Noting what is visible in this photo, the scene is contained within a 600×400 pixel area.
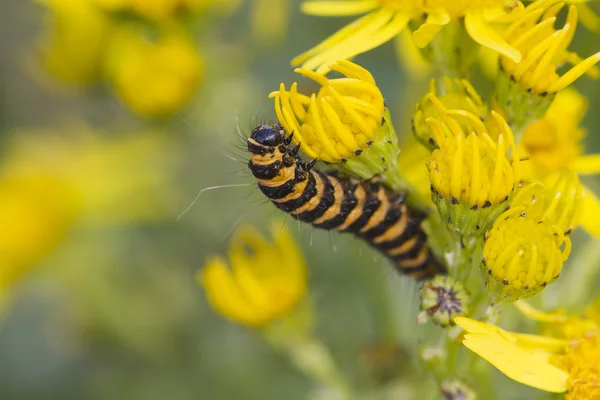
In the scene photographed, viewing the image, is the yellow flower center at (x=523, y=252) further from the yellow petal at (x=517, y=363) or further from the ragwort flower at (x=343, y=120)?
the ragwort flower at (x=343, y=120)

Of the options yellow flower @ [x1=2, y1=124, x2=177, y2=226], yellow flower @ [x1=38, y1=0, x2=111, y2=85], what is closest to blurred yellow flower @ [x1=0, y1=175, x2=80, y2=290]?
yellow flower @ [x1=2, y1=124, x2=177, y2=226]

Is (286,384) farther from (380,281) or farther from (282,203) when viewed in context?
(282,203)

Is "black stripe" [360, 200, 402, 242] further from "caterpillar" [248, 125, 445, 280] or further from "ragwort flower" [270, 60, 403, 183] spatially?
"ragwort flower" [270, 60, 403, 183]

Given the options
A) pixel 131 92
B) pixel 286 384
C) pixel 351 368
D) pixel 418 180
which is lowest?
pixel 286 384

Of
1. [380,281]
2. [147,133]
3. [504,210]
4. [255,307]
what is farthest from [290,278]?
[147,133]

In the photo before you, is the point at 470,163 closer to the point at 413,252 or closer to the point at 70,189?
the point at 413,252

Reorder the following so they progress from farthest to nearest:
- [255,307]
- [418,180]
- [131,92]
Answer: [131,92] → [255,307] → [418,180]
